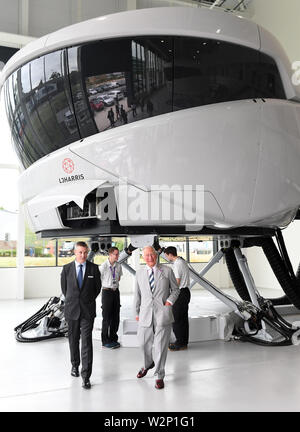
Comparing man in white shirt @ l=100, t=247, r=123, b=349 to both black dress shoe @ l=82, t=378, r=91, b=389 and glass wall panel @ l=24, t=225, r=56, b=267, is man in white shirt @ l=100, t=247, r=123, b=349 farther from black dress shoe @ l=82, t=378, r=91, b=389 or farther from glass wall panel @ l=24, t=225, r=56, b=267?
glass wall panel @ l=24, t=225, r=56, b=267

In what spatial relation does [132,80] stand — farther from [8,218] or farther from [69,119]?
[8,218]

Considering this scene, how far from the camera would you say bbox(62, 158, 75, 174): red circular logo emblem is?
4938mm

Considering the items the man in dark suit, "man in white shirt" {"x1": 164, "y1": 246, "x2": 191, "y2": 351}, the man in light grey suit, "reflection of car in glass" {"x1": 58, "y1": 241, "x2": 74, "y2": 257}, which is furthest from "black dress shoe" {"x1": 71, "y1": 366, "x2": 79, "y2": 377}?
"reflection of car in glass" {"x1": 58, "y1": 241, "x2": 74, "y2": 257}

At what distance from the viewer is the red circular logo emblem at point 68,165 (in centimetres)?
494

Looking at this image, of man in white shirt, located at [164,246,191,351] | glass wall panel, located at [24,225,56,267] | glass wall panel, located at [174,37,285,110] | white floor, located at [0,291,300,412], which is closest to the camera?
white floor, located at [0,291,300,412]

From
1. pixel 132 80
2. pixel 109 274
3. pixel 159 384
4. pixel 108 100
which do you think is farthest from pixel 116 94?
pixel 159 384

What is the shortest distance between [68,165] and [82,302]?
1.63 metres

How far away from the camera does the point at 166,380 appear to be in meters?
4.46

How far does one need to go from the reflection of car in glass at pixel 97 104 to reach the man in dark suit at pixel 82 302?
1.53 metres

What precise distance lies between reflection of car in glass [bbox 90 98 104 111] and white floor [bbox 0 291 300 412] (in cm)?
293

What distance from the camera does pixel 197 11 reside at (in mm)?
4793
